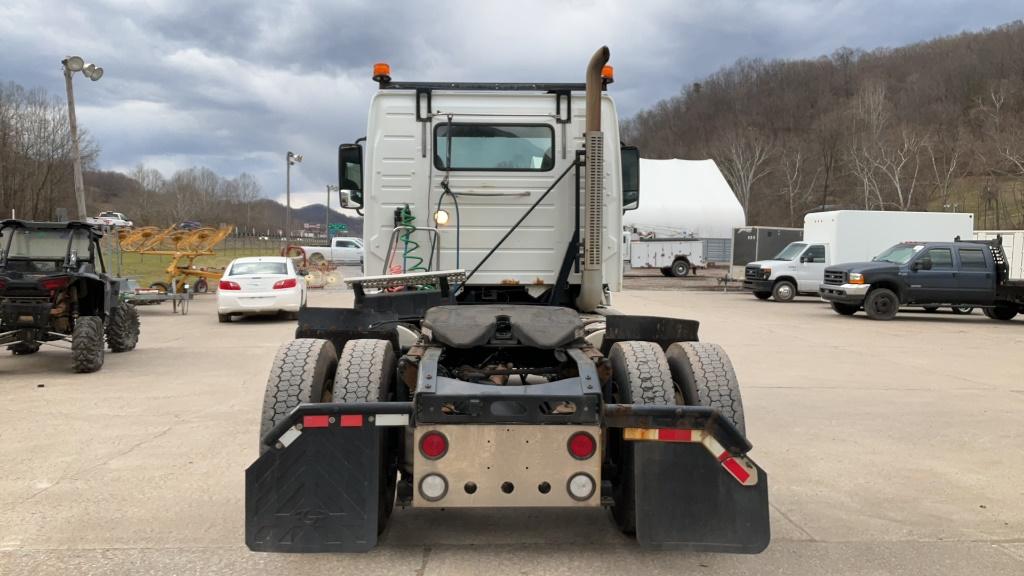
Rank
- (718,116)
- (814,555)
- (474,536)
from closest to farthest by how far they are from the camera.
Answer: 1. (814,555)
2. (474,536)
3. (718,116)

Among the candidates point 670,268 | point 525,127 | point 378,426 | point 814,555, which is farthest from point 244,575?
point 670,268

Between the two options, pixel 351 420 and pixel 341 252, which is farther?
pixel 341 252

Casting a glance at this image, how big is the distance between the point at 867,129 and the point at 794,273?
51.5 meters

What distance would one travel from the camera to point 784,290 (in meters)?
25.6

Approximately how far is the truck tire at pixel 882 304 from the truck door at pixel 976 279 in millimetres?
1530

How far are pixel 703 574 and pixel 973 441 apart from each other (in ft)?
13.3

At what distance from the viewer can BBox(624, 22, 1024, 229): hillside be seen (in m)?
59.2

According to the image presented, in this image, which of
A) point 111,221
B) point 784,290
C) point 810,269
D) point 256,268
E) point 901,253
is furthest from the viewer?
point 111,221

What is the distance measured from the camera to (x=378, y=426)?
136 inches

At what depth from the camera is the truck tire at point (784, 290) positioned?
25578 millimetres

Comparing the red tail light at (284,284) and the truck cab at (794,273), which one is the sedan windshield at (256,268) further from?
the truck cab at (794,273)

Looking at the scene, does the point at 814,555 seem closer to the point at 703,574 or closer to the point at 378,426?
the point at 703,574

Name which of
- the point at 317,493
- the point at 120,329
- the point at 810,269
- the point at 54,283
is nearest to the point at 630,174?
the point at 317,493

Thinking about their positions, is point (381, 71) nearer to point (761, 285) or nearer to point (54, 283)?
point (54, 283)
